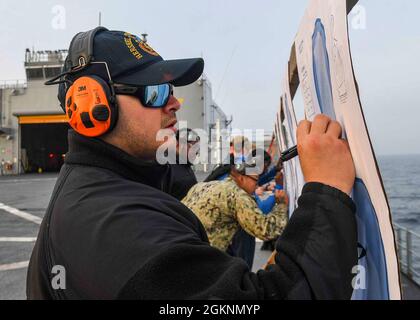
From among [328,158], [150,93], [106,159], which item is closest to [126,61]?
[150,93]

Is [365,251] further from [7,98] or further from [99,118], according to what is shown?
[7,98]

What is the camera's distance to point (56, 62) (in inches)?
1538

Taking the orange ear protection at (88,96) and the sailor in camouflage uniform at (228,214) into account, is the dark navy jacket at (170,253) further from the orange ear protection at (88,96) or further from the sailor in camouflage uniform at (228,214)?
the sailor in camouflage uniform at (228,214)

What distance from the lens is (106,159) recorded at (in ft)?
4.41

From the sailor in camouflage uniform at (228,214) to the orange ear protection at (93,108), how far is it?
1.31 metres

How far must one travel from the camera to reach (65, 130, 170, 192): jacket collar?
133cm

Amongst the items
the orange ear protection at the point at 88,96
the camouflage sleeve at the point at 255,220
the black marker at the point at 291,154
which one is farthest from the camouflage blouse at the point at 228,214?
the orange ear protection at the point at 88,96

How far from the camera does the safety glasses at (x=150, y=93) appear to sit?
1.45 meters

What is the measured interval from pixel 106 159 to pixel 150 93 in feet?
1.05

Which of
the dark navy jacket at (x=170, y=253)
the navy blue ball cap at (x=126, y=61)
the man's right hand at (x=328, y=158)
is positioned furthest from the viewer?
the navy blue ball cap at (x=126, y=61)

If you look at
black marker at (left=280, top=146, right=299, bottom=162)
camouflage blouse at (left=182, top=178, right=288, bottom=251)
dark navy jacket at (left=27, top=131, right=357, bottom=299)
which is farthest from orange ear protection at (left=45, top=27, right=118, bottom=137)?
camouflage blouse at (left=182, top=178, right=288, bottom=251)

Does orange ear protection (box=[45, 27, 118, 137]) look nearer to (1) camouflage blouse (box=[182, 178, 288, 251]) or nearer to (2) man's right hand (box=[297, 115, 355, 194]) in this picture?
(2) man's right hand (box=[297, 115, 355, 194])
